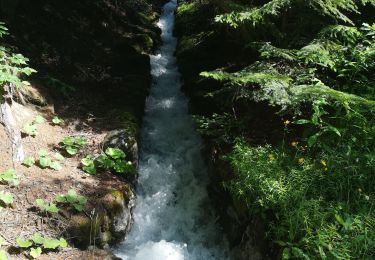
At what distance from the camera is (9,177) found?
5727mm

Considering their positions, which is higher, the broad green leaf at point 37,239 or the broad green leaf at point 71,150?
the broad green leaf at point 71,150

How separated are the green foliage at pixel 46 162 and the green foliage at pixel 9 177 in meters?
0.68

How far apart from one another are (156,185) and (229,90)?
8.58 ft

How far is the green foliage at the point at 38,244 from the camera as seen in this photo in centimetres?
505

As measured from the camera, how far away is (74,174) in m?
6.70

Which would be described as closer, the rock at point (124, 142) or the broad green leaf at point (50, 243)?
the broad green leaf at point (50, 243)

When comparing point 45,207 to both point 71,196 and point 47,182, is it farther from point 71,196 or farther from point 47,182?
point 47,182

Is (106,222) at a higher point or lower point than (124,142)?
lower

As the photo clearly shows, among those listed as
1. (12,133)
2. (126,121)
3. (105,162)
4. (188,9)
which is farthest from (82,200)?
(188,9)

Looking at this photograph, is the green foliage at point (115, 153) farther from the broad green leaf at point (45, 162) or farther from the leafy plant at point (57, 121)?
the leafy plant at point (57, 121)

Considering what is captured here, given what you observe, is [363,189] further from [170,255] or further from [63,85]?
[63,85]

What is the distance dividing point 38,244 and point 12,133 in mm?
2143

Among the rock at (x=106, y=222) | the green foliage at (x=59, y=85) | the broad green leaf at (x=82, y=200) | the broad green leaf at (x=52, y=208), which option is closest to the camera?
the broad green leaf at (x=52, y=208)

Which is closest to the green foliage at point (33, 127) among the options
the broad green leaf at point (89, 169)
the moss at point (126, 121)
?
the broad green leaf at point (89, 169)
